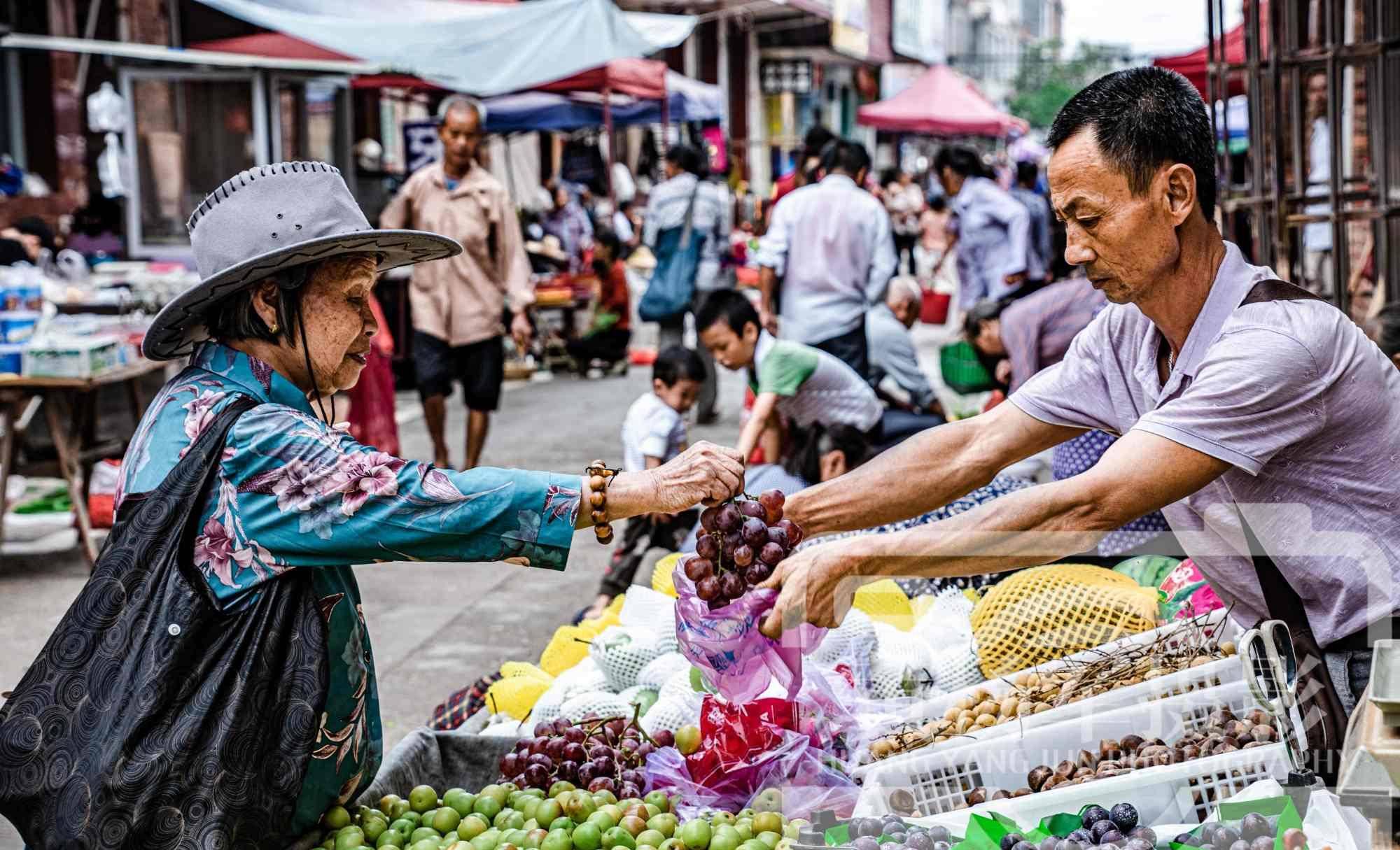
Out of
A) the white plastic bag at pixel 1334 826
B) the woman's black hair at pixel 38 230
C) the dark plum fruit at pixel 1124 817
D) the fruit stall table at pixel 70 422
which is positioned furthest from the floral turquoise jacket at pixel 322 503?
the woman's black hair at pixel 38 230

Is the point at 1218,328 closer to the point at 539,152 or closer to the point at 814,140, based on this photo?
the point at 814,140

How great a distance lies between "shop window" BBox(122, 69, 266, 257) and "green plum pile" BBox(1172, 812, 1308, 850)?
421 inches

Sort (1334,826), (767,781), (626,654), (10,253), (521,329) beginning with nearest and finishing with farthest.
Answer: (1334,826), (767,781), (626,654), (521,329), (10,253)

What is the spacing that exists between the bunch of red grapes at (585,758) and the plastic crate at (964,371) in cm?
523

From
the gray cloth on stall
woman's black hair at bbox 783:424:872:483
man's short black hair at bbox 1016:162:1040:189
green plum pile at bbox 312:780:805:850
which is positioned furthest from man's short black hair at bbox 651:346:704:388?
man's short black hair at bbox 1016:162:1040:189

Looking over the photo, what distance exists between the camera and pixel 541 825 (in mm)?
2887

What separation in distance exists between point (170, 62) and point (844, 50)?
76.6 ft

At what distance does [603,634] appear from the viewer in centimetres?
417

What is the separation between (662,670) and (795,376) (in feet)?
9.16

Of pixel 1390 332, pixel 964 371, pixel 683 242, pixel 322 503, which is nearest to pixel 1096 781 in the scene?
pixel 322 503

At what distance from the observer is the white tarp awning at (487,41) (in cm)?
1030

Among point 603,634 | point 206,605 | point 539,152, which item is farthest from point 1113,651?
point 539,152

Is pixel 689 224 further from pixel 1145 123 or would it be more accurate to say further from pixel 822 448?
pixel 1145 123

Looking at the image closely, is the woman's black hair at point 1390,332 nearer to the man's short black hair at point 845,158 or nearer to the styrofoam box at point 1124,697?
the styrofoam box at point 1124,697
